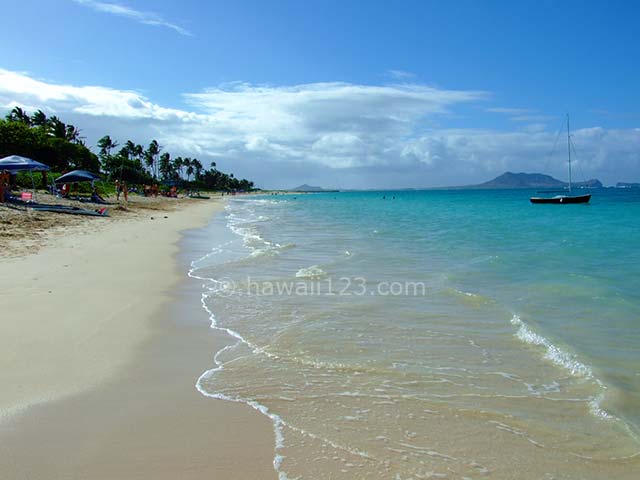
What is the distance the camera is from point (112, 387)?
4.64 metres

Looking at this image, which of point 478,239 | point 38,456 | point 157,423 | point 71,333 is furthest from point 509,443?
point 478,239

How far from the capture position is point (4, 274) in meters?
9.14

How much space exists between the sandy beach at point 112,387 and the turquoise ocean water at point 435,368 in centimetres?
35

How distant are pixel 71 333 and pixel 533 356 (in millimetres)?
5979

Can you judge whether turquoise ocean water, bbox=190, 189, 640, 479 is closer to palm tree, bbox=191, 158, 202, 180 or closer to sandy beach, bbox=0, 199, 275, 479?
sandy beach, bbox=0, 199, 275, 479

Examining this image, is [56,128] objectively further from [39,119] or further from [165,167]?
[165,167]

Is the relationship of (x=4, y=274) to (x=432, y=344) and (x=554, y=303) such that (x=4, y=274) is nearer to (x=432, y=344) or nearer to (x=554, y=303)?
(x=432, y=344)

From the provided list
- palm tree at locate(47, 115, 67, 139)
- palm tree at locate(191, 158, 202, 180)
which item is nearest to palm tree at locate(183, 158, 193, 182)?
palm tree at locate(191, 158, 202, 180)

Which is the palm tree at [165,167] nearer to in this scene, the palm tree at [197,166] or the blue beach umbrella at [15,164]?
the palm tree at [197,166]

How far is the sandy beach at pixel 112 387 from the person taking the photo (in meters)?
3.35

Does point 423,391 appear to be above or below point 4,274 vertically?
below

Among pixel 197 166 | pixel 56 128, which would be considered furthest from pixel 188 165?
pixel 56 128

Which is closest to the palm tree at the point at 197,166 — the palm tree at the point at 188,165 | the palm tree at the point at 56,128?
the palm tree at the point at 188,165

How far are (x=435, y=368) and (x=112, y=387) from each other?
3.49 meters
